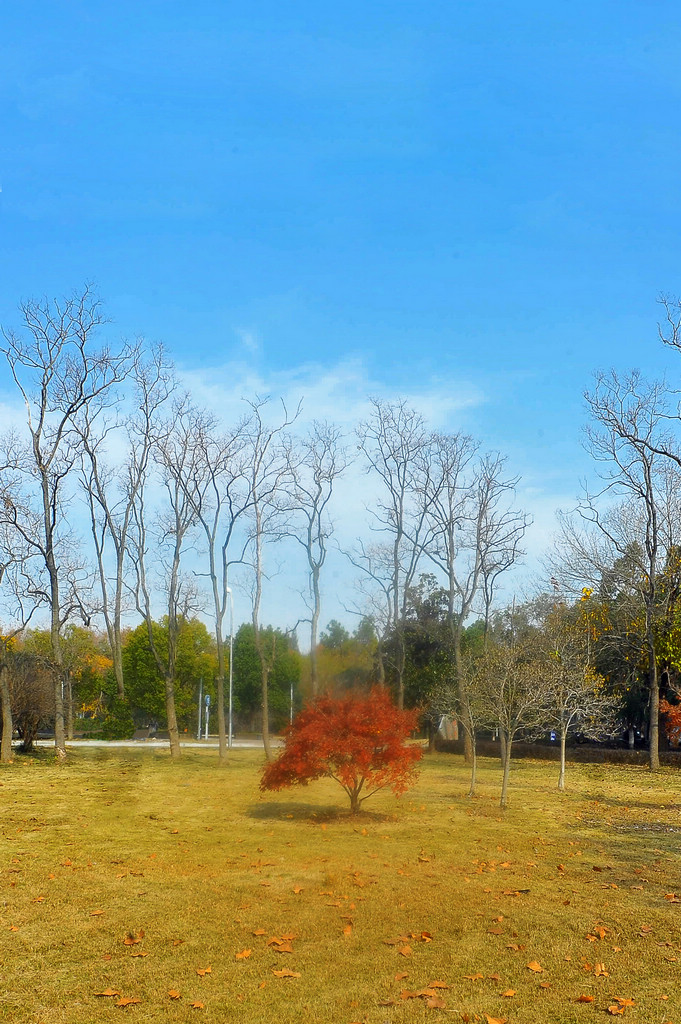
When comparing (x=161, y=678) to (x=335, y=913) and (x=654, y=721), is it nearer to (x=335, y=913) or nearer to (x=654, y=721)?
(x=654, y=721)

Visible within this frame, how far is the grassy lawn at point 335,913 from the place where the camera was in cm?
618

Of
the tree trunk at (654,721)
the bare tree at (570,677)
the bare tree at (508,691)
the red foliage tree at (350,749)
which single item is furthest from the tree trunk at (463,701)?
the tree trunk at (654,721)

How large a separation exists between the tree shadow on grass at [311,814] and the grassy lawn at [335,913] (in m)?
0.08

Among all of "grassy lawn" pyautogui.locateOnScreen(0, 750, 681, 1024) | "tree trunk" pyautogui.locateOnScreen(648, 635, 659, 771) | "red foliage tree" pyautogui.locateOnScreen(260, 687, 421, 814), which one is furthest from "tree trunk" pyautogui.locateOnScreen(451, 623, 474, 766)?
"grassy lawn" pyautogui.locateOnScreen(0, 750, 681, 1024)

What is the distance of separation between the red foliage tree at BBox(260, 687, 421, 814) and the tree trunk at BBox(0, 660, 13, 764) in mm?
14677

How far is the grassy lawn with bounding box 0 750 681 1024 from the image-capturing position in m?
6.18

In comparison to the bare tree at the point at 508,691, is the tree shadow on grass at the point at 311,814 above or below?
below

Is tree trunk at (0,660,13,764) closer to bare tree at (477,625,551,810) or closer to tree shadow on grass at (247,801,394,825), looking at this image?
tree shadow on grass at (247,801,394,825)

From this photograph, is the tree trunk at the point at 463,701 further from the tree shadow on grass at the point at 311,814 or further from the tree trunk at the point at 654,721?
the tree trunk at the point at 654,721

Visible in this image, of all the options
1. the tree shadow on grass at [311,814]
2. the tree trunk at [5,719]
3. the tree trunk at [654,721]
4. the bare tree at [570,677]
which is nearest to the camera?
the tree shadow on grass at [311,814]

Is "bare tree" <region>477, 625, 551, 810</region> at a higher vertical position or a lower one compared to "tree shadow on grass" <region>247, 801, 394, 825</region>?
higher

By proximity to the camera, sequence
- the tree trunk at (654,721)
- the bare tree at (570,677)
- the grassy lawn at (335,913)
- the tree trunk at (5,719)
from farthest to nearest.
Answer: the tree trunk at (654,721) → the tree trunk at (5,719) → the bare tree at (570,677) → the grassy lawn at (335,913)

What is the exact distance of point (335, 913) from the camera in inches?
338

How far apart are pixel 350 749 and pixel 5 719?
17.1m
